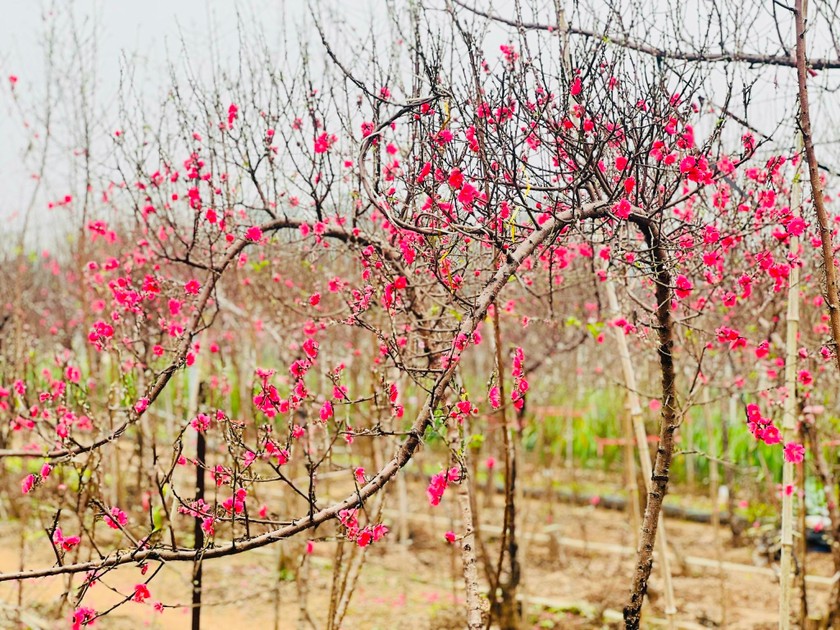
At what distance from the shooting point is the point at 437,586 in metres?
6.50

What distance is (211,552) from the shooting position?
212 centimetres

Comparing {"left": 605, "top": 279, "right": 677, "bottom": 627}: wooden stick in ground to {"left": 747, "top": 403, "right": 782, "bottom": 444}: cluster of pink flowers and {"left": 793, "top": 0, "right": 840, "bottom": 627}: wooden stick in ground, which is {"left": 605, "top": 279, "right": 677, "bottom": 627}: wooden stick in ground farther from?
{"left": 793, "top": 0, "right": 840, "bottom": 627}: wooden stick in ground

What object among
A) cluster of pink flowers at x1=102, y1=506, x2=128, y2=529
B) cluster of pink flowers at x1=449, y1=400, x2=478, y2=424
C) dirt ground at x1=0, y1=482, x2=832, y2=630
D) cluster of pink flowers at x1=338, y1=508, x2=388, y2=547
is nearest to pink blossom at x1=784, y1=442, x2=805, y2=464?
cluster of pink flowers at x1=449, y1=400, x2=478, y2=424

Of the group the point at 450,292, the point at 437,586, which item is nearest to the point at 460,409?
the point at 450,292

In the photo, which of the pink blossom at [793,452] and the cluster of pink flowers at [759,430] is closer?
the cluster of pink flowers at [759,430]

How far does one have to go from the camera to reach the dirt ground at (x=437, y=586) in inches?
219

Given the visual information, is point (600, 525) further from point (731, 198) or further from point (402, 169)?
point (402, 169)

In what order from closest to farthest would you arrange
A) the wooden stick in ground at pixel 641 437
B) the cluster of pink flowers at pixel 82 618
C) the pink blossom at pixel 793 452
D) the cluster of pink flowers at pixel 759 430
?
the cluster of pink flowers at pixel 82 618 → the cluster of pink flowers at pixel 759 430 → the pink blossom at pixel 793 452 → the wooden stick in ground at pixel 641 437

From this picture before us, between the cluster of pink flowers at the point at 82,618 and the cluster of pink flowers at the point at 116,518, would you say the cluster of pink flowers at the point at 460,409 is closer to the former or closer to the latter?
the cluster of pink flowers at the point at 116,518

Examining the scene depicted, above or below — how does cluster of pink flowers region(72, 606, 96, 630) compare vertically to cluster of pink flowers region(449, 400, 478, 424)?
below

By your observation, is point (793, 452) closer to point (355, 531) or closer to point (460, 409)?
point (460, 409)

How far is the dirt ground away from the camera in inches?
219

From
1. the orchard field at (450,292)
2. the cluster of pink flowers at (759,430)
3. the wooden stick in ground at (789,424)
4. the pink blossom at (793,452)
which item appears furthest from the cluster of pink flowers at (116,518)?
the wooden stick in ground at (789,424)

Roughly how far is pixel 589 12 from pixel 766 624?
4140mm
